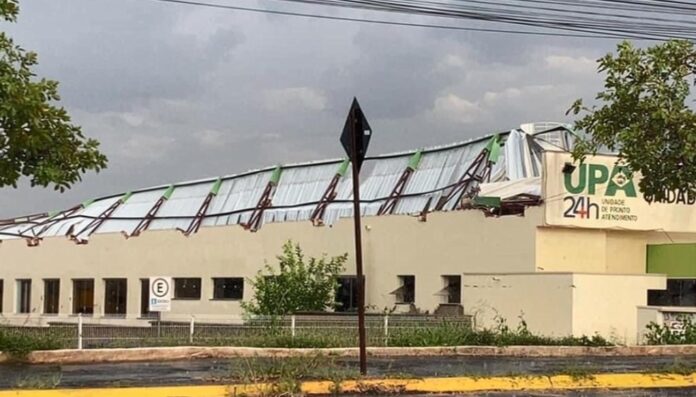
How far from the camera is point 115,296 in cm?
4591

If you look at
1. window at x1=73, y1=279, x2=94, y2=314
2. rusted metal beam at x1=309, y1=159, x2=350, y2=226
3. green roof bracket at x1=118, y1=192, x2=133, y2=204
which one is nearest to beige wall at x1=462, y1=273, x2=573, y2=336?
rusted metal beam at x1=309, y1=159, x2=350, y2=226

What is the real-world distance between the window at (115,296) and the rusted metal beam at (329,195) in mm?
10679

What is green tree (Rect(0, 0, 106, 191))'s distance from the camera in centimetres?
1366

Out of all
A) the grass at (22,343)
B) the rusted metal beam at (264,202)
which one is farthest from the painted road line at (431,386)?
the rusted metal beam at (264,202)

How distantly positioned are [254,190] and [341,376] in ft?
113

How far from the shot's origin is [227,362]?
50.6 ft

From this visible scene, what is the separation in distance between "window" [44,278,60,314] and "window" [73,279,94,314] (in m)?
1.33

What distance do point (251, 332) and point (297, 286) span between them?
12583 mm

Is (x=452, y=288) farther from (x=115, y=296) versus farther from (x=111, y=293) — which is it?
(x=111, y=293)

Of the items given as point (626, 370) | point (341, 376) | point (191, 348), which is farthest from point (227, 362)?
point (626, 370)

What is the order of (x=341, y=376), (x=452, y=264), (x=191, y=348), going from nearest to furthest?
(x=341, y=376), (x=191, y=348), (x=452, y=264)

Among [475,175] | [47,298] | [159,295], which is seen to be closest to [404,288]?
[475,175]

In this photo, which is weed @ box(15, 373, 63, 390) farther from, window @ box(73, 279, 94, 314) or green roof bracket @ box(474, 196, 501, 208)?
window @ box(73, 279, 94, 314)

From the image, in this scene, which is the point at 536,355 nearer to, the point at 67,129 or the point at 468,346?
the point at 468,346
